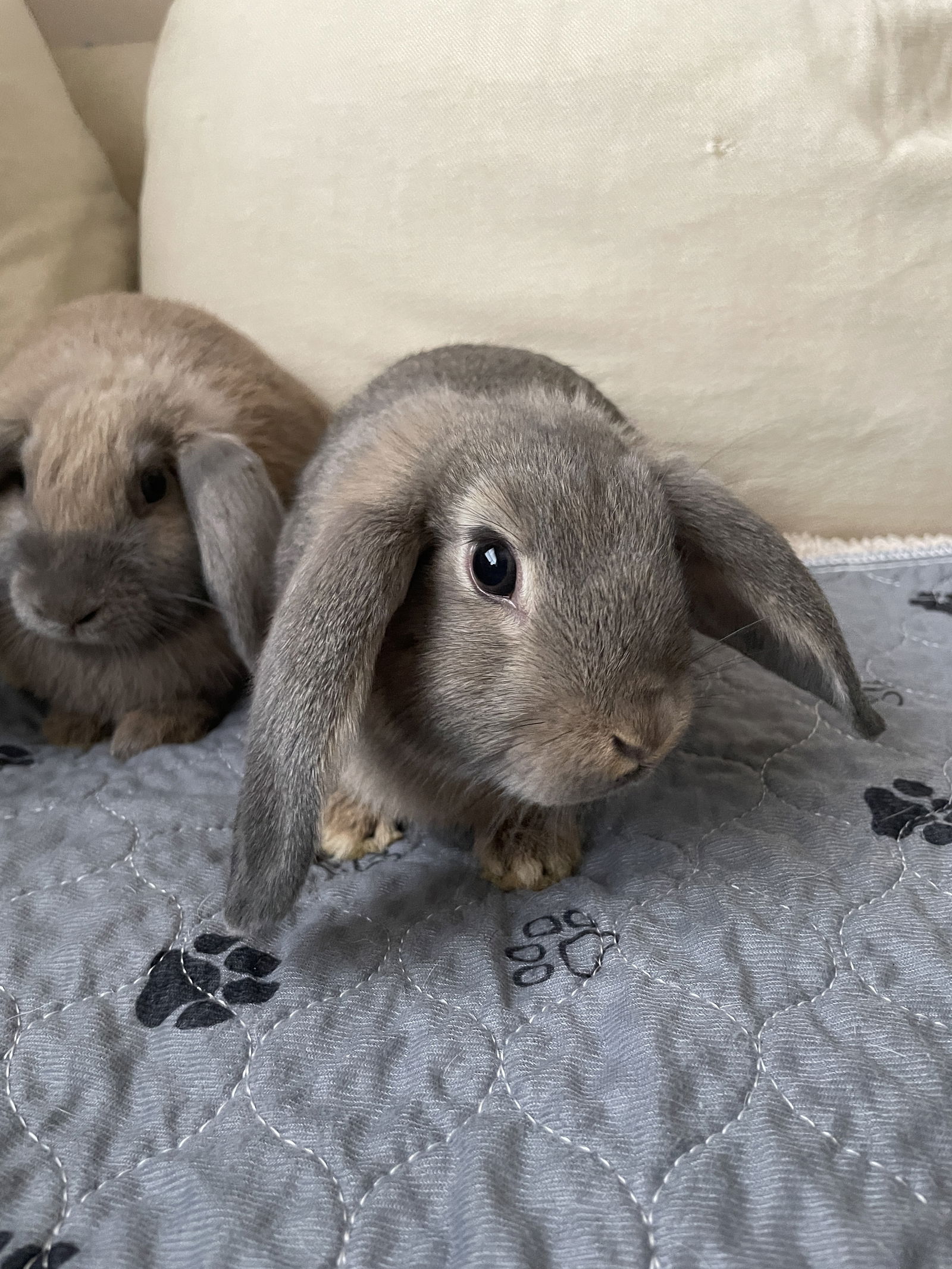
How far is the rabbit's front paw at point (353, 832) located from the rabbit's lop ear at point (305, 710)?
0.83 ft

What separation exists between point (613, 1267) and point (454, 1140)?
15 centimetres

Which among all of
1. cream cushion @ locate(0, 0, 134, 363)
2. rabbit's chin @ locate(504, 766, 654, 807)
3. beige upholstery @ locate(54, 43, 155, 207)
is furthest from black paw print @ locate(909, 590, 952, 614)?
beige upholstery @ locate(54, 43, 155, 207)

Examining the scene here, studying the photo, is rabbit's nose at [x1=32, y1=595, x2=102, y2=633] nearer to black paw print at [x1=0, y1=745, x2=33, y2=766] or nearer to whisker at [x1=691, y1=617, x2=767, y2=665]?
black paw print at [x1=0, y1=745, x2=33, y2=766]

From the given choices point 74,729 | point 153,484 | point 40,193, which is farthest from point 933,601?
point 40,193

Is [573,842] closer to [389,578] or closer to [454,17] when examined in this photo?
[389,578]

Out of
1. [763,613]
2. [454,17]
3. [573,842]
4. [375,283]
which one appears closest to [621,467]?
[763,613]

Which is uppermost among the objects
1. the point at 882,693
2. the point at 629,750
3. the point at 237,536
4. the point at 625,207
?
the point at 625,207

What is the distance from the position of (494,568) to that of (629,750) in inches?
8.5

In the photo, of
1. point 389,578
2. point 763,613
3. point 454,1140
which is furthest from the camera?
point 763,613

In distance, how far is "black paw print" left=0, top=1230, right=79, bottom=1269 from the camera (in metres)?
0.61

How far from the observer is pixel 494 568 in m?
0.86

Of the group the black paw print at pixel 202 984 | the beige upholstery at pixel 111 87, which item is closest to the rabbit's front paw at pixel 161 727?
the black paw print at pixel 202 984

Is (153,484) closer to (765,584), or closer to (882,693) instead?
→ (765,584)

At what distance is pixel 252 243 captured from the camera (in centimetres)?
163
